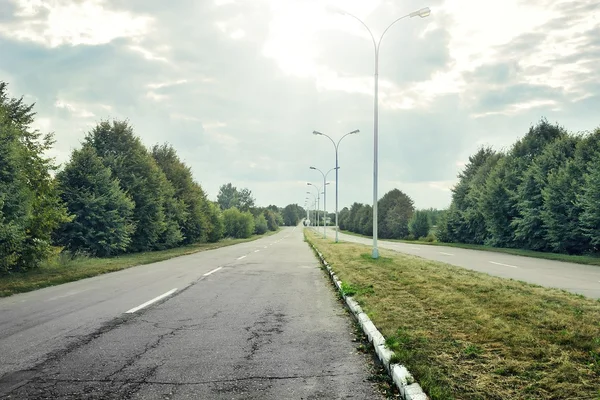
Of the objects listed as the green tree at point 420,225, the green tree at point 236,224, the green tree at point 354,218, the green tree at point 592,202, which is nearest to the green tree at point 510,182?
the green tree at point 592,202

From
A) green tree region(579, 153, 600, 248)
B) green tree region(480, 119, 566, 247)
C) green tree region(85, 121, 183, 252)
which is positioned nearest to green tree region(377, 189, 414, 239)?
green tree region(480, 119, 566, 247)

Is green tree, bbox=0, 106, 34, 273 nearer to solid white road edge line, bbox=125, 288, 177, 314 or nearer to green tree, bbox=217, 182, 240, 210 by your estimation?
solid white road edge line, bbox=125, 288, 177, 314

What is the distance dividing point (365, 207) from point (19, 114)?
3057 inches

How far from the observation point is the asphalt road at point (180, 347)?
419 cm

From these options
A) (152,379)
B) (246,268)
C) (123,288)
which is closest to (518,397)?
(152,379)

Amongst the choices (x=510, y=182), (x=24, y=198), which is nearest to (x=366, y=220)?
(x=510, y=182)

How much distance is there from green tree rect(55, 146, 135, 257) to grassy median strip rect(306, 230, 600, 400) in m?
17.8

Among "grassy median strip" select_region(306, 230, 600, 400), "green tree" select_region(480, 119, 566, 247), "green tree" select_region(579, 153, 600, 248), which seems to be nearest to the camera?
"grassy median strip" select_region(306, 230, 600, 400)

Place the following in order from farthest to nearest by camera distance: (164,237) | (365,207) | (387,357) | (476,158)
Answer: (365,207)
(476,158)
(164,237)
(387,357)

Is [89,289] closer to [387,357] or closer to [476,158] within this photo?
[387,357]

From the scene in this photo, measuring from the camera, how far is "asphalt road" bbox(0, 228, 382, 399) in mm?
4188

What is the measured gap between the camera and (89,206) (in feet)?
75.5

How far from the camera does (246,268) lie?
16.5 metres

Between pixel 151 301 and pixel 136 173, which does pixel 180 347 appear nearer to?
pixel 151 301
